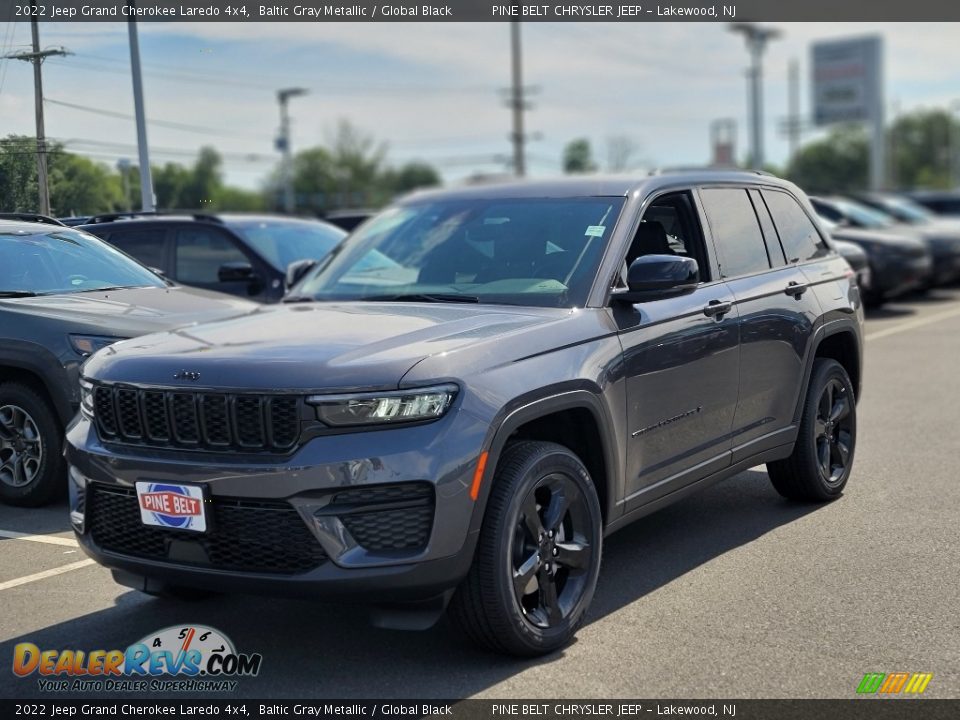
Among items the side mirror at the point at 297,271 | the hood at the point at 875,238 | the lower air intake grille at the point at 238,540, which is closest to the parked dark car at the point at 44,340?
the side mirror at the point at 297,271

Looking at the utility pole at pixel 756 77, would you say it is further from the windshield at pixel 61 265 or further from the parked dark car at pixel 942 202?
the windshield at pixel 61 265

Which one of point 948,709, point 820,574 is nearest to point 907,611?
point 820,574

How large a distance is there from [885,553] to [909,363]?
7314 millimetres

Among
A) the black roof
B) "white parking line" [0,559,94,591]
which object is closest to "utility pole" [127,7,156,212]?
the black roof

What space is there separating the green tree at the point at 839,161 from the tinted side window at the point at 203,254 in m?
136

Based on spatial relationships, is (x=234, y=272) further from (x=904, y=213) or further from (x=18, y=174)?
(x=904, y=213)

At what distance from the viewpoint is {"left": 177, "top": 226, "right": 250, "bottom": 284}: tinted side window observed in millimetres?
10422

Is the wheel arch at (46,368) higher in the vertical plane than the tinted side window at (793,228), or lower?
lower

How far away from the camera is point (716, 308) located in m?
5.55

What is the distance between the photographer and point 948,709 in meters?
3.84

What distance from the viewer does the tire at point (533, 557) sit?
4125 millimetres

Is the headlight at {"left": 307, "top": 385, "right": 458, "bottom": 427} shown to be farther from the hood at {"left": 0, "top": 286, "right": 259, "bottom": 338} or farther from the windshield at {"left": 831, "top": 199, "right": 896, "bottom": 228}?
the windshield at {"left": 831, "top": 199, "right": 896, "bottom": 228}

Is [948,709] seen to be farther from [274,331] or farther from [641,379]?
[274,331]

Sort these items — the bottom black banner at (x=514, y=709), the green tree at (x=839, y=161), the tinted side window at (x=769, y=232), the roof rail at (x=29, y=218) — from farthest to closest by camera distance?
the green tree at (x=839, y=161) < the roof rail at (x=29, y=218) < the tinted side window at (x=769, y=232) < the bottom black banner at (x=514, y=709)
